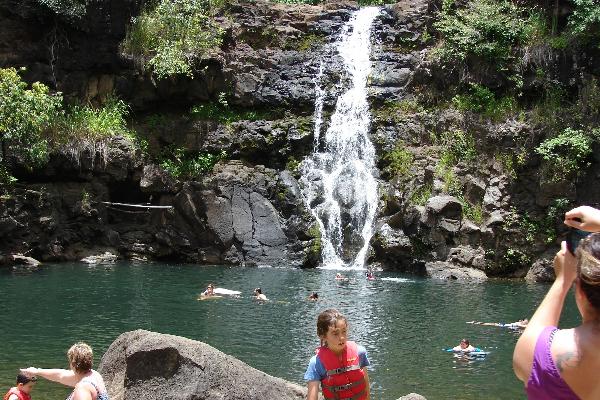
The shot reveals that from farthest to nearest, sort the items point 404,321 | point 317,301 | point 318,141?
1. point 318,141
2. point 317,301
3. point 404,321

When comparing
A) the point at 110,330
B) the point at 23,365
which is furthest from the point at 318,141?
the point at 23,365

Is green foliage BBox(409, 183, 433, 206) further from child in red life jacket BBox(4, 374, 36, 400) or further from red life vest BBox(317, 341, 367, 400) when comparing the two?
red life vest BBox(317, 341, 367, 400)

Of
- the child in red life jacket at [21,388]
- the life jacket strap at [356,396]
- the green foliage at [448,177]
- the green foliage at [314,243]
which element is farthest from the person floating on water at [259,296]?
the life jacket strap at [356,396]

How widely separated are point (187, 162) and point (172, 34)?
7.46 metres

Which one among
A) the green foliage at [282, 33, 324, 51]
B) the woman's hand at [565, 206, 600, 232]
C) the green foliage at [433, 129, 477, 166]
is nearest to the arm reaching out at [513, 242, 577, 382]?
the woman's hand at [565, 206, 600, 232]

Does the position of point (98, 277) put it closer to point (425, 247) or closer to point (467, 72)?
point (425, 247)

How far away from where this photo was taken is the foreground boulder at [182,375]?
8.83 metres

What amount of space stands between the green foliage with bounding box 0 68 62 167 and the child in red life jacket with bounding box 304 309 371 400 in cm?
2610

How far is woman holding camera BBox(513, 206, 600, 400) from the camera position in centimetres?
277

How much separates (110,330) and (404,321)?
829cm

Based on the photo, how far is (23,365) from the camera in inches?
547

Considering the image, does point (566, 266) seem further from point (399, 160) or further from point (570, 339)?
point (399, 160)

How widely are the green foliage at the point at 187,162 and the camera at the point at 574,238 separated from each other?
111 ft

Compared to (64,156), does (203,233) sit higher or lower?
lower
